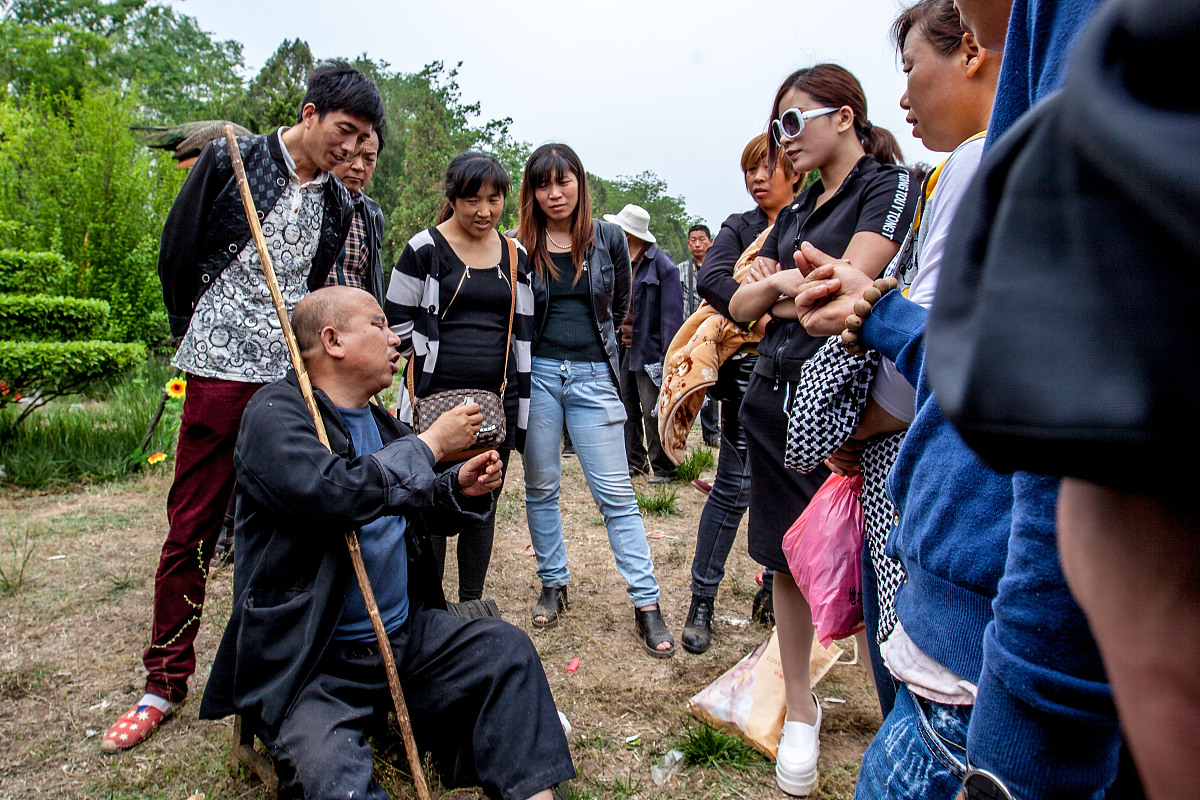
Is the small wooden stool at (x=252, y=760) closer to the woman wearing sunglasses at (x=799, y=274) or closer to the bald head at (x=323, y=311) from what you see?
the bald head at (x=323, y=311)

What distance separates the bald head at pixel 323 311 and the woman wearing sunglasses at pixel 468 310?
1.09 meters

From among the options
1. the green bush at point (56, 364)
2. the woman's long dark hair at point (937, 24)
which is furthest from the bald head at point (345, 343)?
the green bush at point (56, 364)

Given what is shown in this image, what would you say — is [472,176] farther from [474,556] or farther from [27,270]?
[27,270]

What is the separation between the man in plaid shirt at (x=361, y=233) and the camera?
132 inches

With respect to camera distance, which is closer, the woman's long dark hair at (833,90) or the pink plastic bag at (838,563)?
the pink plastic bag at (838,563)

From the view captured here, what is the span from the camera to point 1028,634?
2.28 feet

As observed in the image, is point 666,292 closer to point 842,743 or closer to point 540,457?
point 540,457

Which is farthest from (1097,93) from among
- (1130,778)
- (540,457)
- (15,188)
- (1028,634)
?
(15,188)

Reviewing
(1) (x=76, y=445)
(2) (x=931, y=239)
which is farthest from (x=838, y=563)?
(1) (x=76, y=445)

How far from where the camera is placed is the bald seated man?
217 centimetres

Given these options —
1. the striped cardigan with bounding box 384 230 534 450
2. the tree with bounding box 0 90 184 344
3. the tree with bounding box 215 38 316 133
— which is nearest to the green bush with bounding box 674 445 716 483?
the striped cardigan with bounding box 384 230 534 450

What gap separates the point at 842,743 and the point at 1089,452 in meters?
2.80

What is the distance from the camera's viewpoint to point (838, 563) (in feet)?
6.30

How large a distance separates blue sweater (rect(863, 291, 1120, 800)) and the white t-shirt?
38 cm
